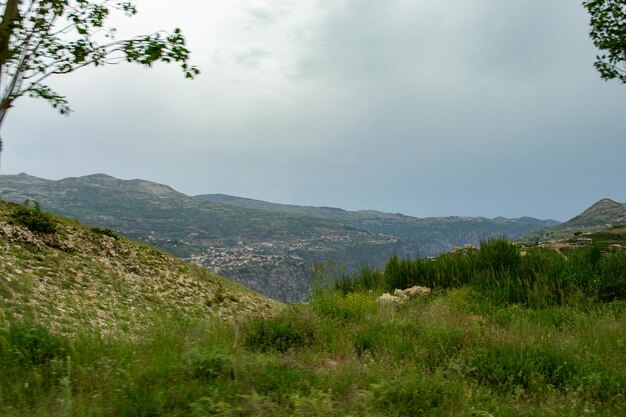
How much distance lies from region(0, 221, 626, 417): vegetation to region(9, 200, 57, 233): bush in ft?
15.4

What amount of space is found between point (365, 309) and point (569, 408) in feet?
18.2

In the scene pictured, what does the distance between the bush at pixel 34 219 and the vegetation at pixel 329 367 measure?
15.4 ft

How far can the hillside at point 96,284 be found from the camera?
7777 millimetres

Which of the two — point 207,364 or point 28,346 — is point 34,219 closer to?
point 28,346

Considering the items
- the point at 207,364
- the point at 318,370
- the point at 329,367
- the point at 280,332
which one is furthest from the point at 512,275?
the point at 207,364

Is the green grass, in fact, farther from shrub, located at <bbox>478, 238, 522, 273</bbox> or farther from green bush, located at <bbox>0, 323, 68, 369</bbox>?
shrub, located at <bbox>478, 238, 522, 273</bbox>

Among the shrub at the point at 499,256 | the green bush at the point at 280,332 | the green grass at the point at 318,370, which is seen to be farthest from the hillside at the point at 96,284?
the shrub at the point at 499,256

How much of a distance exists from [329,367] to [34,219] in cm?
888

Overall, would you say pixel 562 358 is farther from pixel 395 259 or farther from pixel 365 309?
pixel 395 259

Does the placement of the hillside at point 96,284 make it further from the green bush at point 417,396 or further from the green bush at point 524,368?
the green bush at point 524,368

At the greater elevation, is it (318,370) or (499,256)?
(499,256)

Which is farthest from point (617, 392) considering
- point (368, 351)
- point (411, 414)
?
point (368, 351)

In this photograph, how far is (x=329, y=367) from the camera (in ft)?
19.7

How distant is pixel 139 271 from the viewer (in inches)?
472
